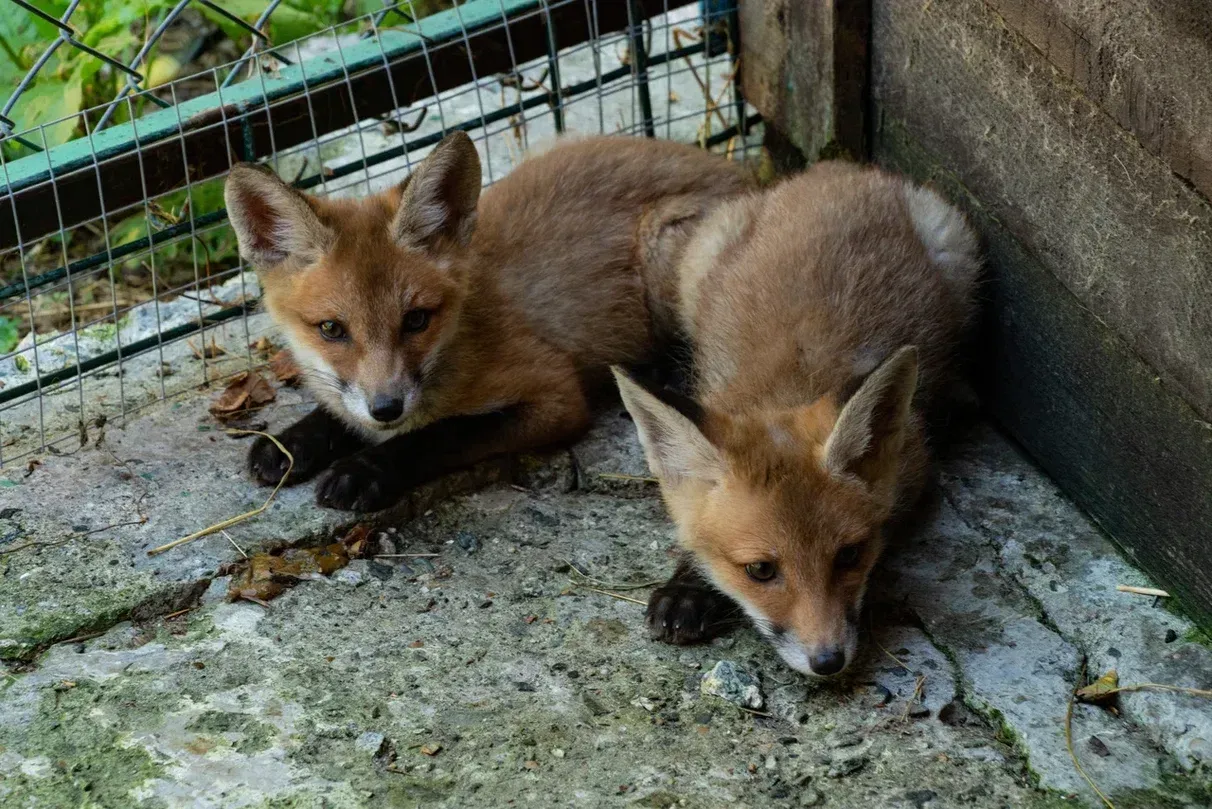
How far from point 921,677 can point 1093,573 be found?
25.9 inches

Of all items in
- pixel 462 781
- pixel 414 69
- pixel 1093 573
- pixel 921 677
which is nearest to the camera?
pixel 462 781

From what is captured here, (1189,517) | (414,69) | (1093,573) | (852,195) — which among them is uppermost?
(414,69)

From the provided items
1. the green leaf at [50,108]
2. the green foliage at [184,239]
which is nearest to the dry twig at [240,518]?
the green foliage at [184,239]

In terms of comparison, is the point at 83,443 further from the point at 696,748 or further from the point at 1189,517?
the point at 1189,517

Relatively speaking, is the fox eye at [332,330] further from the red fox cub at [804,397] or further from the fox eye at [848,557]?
the fox eye at [848,557]

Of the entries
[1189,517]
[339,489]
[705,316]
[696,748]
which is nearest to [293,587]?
[339,489]

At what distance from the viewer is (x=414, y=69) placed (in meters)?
4.70

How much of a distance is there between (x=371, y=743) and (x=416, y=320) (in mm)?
1445

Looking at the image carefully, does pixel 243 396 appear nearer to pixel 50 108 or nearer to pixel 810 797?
pixel 50 108

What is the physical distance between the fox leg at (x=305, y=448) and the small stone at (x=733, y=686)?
1.60 meters

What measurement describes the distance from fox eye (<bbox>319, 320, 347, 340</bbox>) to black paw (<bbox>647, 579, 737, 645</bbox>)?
1.30 m

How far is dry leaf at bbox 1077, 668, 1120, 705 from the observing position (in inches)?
123

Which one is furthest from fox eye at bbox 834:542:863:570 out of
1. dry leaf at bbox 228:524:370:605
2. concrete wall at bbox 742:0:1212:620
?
dry leaf at bbox 228:524:370:605

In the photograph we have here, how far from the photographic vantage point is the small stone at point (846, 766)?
9.68 feet
